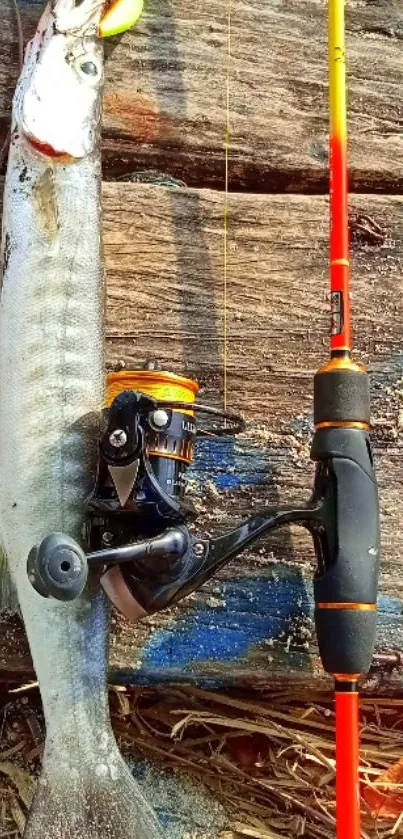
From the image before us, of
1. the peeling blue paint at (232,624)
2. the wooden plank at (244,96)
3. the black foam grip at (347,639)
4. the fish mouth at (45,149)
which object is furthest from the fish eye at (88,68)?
the black foam grip at (347,639)

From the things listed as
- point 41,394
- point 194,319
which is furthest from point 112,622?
point 194,319

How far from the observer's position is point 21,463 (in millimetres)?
2260

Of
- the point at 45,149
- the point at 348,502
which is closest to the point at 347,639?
the point at 348,502

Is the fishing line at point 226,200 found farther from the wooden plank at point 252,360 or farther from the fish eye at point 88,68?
the fish eye at point 88,68

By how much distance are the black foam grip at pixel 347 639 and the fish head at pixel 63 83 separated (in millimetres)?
1199

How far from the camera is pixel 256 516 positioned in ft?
7.21

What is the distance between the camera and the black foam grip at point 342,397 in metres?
2.17

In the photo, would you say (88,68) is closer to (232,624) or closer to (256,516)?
(256,516)

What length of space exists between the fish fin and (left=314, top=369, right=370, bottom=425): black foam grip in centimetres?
74

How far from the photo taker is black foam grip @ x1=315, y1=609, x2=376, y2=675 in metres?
2.10

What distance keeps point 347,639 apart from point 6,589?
749 mm

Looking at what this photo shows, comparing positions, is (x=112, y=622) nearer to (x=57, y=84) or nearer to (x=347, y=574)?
(x=347, y=574)

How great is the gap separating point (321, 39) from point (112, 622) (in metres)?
1.59

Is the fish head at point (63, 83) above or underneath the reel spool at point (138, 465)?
above
